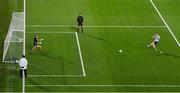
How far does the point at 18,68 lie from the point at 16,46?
2.11m

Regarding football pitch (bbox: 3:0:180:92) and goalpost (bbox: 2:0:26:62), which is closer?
football pitch (bbox: 3:0:180:92)

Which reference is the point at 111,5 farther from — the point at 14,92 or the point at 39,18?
the point at 14,92

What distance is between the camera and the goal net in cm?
3225

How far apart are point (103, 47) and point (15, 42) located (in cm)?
570

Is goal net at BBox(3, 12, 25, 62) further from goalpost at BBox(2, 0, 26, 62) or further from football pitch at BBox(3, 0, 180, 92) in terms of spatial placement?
football pitch at BBox(3, 0, 180, 92)

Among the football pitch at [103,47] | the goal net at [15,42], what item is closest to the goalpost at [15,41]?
the goal net at [15,42]

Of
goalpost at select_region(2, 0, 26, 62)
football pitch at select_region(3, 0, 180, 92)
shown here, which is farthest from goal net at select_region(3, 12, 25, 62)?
football pitch at select_region(3, 0, 180, 92)

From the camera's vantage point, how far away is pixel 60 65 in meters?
32.2

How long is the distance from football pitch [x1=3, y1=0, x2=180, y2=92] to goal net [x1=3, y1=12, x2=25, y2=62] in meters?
0.69

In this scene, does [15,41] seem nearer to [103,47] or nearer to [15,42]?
[15,42]

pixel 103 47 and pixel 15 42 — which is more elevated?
pixel 15 42

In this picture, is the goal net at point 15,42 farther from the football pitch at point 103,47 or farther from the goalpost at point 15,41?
the football pitch at point 103,47

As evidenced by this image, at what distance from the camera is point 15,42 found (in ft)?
109

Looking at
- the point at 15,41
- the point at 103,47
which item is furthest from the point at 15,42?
the point at 103,47
